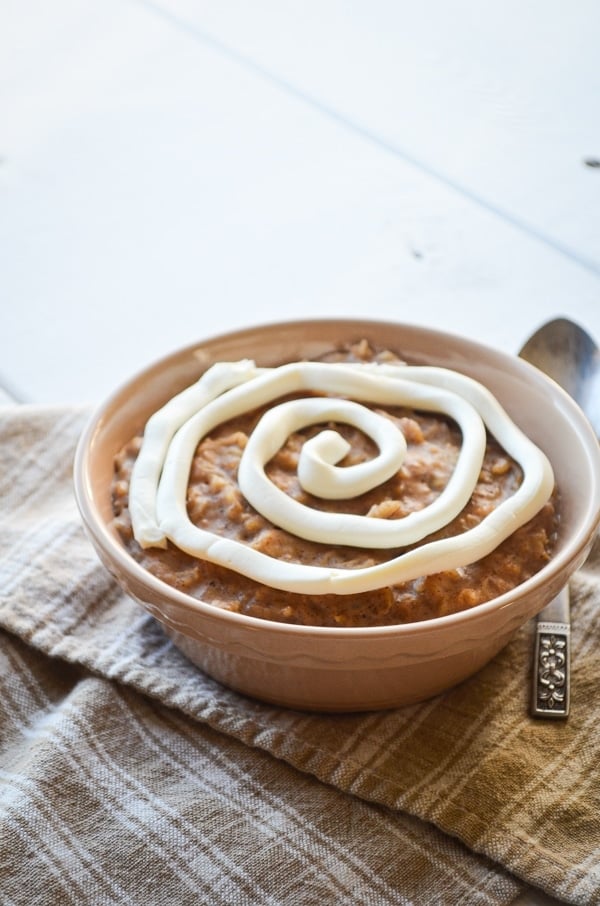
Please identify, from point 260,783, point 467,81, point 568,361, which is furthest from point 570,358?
point 467,81

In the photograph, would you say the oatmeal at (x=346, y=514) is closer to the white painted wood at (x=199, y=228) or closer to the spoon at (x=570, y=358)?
the spoon at (x=570, y=358)

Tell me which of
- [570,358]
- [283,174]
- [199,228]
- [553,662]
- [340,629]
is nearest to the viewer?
[340,629]

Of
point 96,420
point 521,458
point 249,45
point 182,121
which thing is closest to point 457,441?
point 521,458

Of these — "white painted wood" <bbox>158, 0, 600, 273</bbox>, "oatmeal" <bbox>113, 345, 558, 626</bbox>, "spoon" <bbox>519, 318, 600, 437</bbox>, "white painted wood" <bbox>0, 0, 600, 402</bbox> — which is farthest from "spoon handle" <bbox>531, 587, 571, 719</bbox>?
"white painted wood" <bbox>158, 0, 600, 273</bbox>

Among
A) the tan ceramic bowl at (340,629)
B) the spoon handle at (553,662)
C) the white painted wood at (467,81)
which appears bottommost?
the spoon handle at (553,662)

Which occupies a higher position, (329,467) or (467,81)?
(467,81)

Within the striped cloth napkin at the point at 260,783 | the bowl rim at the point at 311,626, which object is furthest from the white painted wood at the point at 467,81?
the striped cloth napkin at the point at 260,783

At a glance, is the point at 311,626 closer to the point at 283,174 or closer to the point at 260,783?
the point at 260,783
